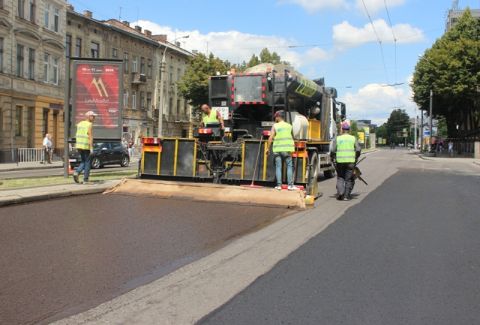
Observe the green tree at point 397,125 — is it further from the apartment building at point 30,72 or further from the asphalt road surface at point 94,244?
the asphalt road surface at point 94,244

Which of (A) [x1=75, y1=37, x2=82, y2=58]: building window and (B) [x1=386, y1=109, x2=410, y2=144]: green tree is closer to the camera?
(A) [x1=75, y1=37, x2=82, y2=58]: building window

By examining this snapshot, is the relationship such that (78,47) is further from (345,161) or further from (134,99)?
(345,161)

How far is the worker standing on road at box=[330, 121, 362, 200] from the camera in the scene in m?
11.4

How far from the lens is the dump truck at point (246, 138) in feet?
37.8

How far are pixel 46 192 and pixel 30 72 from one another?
86.8 feet

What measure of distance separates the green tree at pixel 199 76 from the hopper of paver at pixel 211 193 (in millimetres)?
39710

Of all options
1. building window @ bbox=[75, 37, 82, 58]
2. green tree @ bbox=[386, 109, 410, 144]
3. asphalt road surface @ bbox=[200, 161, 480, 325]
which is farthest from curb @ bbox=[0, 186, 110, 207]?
green tree @ bbox=[386, 109, 410, 144]

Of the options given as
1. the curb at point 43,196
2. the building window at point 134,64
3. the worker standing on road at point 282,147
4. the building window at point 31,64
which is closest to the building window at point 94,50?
the building window at point 134,64

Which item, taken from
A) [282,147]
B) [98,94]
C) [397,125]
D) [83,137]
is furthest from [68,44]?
[397,125]

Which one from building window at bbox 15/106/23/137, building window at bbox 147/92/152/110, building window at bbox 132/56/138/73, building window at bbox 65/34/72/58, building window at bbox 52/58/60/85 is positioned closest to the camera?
building window at bbox 15/106/23/137

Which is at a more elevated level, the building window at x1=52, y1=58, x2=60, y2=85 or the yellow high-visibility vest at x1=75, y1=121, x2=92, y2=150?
the building window at x1=52, y1=58, x2=60, y2=85

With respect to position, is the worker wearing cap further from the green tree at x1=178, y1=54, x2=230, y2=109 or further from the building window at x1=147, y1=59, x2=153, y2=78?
the building window at x1=147, y1=59, x2=153, y2=78

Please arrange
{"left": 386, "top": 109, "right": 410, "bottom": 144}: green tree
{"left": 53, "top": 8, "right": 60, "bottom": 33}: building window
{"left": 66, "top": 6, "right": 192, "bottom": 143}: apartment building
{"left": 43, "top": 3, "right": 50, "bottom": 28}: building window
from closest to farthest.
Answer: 1. {"left": 43, "top": 3, "right": 50, "bottom": 28}: building window
2. {"left": 53, "top": 8, "right": 60, "bottom": 33}: building window
3. {"left": 66, "top": 6, "right": 192, "bottom": 143}: apartment building
4. {"left": 386, "top": 109, "right": 410, "bottom": 144}: green tree

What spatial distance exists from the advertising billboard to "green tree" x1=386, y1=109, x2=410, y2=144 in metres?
147
